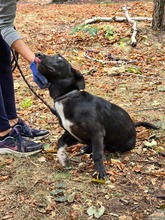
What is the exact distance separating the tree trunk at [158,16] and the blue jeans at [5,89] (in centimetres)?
590

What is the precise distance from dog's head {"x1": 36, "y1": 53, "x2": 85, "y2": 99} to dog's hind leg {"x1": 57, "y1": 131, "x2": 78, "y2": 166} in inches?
23.0

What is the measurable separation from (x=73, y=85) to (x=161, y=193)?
1522 millimetres

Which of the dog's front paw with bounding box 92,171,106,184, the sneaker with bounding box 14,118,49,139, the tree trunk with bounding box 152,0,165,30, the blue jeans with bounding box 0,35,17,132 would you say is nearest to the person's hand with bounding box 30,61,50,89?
the blue jeans with bounding box 0,35,17,132

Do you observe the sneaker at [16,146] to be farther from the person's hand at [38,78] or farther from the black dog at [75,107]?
the person's hand at [38,78]

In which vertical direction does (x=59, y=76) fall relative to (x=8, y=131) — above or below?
above

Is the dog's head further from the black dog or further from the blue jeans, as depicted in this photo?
the blue jeans

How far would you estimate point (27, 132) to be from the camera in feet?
15.7

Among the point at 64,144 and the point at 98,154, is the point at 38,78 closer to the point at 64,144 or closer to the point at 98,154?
the point at 64,144

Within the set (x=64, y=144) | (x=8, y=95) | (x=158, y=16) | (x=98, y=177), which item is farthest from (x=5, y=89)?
(x=158, y=16)

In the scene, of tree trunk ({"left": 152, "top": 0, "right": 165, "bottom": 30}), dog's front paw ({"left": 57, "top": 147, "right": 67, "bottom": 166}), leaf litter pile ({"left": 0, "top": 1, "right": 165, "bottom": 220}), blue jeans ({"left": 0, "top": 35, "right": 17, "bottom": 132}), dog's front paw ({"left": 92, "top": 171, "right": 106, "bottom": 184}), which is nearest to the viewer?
leaf litter pile ({"left": 0, "top": 1, "right": 165, "bottom": 220})

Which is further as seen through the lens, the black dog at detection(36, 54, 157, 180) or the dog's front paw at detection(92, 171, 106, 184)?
the black dog at detection(36, 54, 157, 180)

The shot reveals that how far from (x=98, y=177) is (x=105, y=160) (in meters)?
0.54

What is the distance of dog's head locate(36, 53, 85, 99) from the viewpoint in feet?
13.0

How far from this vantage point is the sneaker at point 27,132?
474 centimetres
